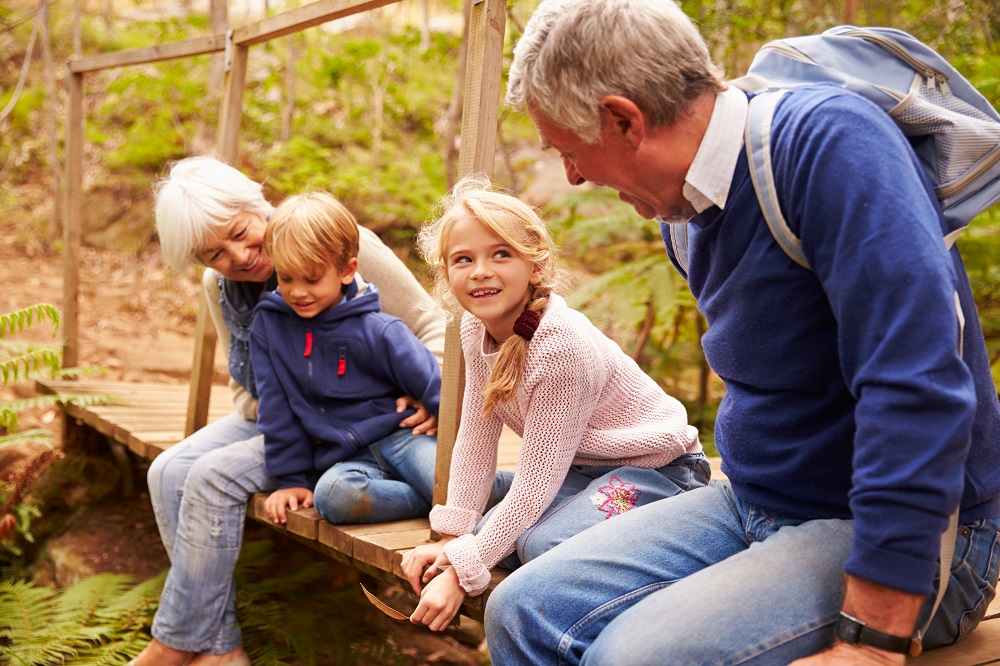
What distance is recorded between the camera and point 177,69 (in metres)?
8.49

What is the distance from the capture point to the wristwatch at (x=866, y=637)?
1.29 meters

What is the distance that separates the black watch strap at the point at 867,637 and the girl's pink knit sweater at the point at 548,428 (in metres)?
0.81

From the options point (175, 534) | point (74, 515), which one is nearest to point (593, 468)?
point (175, 534)

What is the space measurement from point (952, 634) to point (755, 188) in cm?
93

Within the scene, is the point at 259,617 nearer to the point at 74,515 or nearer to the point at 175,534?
the point at 175,534

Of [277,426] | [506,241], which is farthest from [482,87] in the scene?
[277,426]

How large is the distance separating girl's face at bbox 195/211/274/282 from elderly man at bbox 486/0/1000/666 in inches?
67.3

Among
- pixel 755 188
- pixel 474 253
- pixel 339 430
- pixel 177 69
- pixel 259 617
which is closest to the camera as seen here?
pixel 755 188

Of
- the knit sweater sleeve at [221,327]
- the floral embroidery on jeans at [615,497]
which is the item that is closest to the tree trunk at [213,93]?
the knit sweater sleeve at [221,327]

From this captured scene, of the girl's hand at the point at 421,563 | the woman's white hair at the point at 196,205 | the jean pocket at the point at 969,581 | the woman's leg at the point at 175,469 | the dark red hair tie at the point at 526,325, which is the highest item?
the woman's white hair at the point at 196,205

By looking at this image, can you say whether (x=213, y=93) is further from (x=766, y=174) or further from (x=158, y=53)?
(x=766, y=174)

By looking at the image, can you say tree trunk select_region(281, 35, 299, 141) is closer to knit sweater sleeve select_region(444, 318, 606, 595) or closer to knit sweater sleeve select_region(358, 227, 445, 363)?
knit sweater sleeve select_region(358, 227, 445, 363)

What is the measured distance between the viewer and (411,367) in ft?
9.36

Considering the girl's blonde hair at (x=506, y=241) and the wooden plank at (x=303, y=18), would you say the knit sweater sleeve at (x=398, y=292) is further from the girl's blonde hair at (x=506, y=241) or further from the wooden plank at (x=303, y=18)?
the girl's blonde hair at (x=506, y=241)
